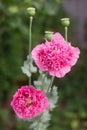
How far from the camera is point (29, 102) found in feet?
4.51

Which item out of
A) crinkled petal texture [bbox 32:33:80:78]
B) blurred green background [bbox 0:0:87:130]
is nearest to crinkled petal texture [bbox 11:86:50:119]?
crinkled petal texture [bbox 32:33:80:78]

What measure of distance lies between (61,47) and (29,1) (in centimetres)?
104

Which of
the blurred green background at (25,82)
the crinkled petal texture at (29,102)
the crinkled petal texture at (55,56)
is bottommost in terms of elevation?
the blurred green background at (25,82)

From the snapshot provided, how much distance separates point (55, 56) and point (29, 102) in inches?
5.4

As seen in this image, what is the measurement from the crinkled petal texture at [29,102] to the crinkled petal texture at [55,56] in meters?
0.07

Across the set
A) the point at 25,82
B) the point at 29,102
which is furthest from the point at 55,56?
the point at 25,82

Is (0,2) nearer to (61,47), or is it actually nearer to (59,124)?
(59,124)

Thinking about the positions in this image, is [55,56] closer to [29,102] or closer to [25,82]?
[29,102]

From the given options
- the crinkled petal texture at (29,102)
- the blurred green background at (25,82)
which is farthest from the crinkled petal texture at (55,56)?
the blurred green background at (25,82)

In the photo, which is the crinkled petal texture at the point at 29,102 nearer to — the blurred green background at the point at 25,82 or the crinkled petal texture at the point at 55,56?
the crinkled petal texture at the point at 55,56

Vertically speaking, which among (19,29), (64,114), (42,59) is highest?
(42,59)

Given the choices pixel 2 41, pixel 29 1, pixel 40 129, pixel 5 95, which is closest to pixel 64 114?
pixel 5 95

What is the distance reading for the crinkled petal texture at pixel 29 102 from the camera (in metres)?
1.37

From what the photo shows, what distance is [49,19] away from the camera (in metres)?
4.16
